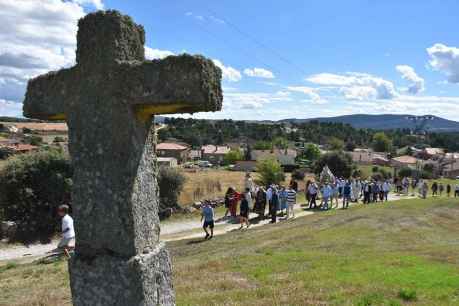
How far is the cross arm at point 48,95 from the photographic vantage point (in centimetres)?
526

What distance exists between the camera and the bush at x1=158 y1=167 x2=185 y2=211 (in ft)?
104

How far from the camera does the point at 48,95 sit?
17.8 feet

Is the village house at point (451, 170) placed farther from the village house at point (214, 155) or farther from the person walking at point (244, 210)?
the person walking at point (244, 210)

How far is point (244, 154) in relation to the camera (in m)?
128

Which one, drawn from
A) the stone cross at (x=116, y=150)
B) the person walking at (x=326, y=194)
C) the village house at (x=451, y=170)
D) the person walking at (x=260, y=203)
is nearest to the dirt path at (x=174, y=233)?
the person walking at (x=260, y=203)

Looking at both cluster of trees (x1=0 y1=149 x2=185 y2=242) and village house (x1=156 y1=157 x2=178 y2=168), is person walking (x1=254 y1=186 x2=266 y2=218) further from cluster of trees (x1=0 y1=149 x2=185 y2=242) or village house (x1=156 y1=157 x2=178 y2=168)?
village house (x1=156 y1=157 x2=178 y2=168)

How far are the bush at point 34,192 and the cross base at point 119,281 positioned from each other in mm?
22367

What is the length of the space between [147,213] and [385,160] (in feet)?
460

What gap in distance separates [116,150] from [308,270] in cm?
740

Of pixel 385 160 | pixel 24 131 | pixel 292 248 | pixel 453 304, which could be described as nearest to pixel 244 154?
pixel 385 160

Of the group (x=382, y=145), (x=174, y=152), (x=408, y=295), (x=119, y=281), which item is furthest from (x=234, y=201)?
(x=382, y=145)

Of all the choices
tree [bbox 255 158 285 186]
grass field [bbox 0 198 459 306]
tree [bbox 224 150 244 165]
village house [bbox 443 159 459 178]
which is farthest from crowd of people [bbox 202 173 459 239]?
village house [bbox 443 159 459 178]

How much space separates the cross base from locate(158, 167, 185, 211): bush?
86.1 ft

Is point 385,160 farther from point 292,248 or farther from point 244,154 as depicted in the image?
point 292,248
